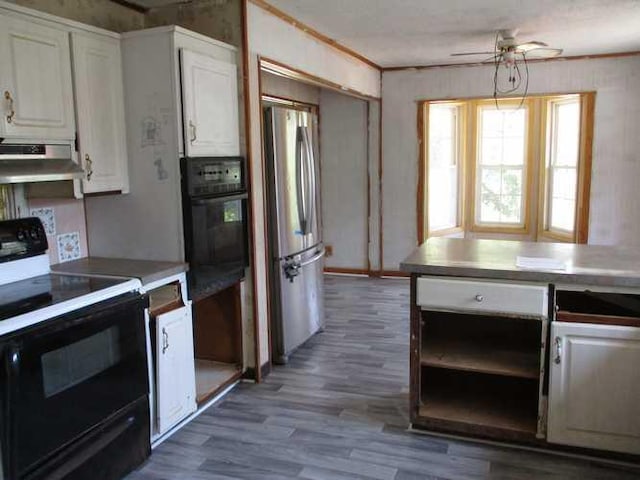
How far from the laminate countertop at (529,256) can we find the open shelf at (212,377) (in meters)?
1.36

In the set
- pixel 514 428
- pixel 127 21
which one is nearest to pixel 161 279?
pixel 127 21

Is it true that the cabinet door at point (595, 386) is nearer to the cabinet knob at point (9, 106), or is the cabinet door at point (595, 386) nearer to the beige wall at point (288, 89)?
the cabinet knob at point (9, 106)

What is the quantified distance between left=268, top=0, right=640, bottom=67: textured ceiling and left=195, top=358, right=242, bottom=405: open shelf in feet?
7.55

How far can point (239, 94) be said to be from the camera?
3227 millimetres

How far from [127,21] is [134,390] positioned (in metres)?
2.13

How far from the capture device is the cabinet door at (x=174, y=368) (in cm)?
265

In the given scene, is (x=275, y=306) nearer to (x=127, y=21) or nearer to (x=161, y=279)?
(x=161, y=279)

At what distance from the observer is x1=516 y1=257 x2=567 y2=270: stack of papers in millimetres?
2508

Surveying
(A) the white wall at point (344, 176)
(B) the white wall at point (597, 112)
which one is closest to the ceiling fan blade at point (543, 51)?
(B) the white wall at point (597, 112)

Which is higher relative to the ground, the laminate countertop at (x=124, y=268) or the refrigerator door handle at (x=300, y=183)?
the refrigerator door handle at (x=300, y=183)

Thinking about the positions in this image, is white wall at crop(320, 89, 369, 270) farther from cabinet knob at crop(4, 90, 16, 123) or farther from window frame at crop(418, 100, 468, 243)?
cabinet knob at crop(4, 90, 16, 123)

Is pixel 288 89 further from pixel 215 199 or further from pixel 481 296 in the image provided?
pixel 481 296

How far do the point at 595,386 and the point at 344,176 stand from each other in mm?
4255

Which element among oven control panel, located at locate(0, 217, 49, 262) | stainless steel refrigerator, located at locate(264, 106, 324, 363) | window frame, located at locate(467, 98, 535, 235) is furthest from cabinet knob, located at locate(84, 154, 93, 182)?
window frame, located at locate(467, 98, 535, 235)
